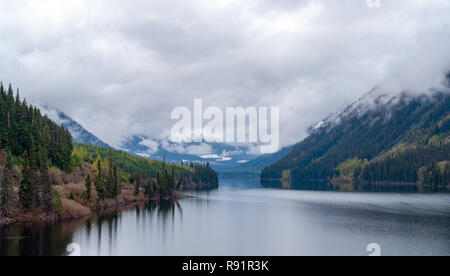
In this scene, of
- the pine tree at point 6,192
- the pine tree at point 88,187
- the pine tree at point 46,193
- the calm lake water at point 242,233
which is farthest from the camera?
the pine tree at point 88,187

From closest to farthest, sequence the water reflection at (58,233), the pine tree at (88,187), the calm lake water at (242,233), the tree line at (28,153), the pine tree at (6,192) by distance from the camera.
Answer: the water reflection at (58,233) < the calm lake water at (242,233) < the pine tree at (6,192) < the tree line at (28,153) < the pine tree at (88,187)

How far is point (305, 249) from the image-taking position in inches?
3324

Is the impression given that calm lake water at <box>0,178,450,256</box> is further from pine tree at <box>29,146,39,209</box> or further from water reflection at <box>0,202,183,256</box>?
pine tree at <box>29,146,39,209</box>

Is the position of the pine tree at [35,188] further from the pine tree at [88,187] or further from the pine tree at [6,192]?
the pine tree at [88,187]

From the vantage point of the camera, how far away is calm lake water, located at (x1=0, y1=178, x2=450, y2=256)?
82.3 m

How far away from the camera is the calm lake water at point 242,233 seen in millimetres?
82312

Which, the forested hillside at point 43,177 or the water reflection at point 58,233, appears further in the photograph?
the forested hillside at point 43,177

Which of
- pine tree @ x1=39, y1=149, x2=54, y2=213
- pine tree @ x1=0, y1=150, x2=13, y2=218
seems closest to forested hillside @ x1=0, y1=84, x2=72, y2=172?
pine tree @ x1=39, y1=149, x2=54, y2=213

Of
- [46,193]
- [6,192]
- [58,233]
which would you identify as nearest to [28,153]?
[46,193]

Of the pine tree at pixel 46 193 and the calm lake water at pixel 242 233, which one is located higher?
the pine tree at pixel 46 193

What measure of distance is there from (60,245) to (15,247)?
808 centimetres

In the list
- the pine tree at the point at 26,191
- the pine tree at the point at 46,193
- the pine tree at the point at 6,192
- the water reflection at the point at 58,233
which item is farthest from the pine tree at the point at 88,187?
the pine tree at the point at 6,192
